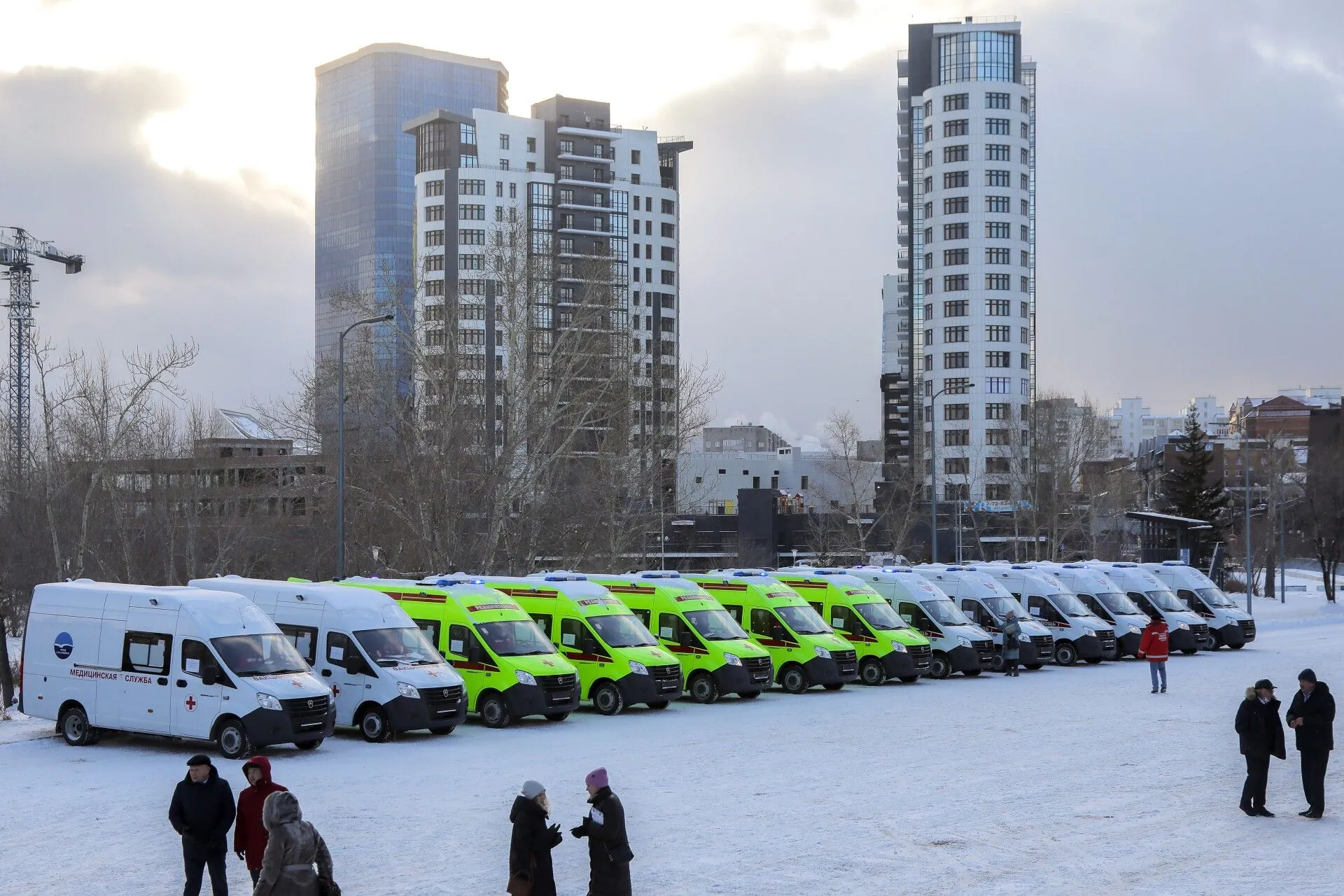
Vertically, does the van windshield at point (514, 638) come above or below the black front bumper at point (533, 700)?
above

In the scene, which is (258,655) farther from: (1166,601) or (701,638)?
(1166,601)

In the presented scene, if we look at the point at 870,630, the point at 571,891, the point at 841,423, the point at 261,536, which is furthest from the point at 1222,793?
the point at 841,423

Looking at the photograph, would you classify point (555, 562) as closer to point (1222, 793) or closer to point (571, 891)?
point (1222, 793)

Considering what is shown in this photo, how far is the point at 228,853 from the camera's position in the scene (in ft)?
46.5

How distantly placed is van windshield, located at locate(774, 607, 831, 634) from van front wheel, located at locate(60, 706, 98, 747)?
1413cm

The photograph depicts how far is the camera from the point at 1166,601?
4125 centimetres

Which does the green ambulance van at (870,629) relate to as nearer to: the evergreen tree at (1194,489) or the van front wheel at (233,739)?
the van front wheel at (233,739)

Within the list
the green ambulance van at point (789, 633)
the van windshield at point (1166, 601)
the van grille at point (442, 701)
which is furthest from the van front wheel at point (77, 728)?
the van windshield at point (1166, 601)

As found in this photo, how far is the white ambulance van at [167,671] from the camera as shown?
803 inches

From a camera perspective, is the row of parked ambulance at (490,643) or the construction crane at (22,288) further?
the construction crane at (22,288)

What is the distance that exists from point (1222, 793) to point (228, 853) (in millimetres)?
10873

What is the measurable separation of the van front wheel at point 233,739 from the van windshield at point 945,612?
18275mm

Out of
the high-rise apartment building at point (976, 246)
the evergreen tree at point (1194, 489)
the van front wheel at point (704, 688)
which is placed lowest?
the van front wheel at point (704, 688)

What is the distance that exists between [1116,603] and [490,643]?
21096 millimetres
